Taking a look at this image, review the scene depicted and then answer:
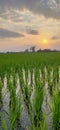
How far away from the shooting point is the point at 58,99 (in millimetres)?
3545

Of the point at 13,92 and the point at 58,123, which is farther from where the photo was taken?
the point at 13,92

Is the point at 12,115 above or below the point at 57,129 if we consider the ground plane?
above

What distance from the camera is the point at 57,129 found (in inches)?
142

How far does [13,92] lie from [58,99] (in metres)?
1.61

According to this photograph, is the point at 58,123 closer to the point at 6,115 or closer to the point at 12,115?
the point at 12,115

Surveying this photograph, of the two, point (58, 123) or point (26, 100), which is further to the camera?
point (26, 100)

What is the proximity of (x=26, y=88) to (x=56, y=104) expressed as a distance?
203cm

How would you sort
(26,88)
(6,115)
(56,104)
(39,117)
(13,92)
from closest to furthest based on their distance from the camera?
(56,104) < (39,117) < (6,115) < (13,92) < (26,88)

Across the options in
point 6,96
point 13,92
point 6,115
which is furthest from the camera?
point 6,96

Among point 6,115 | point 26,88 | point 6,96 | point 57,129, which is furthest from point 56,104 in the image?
point 6,96

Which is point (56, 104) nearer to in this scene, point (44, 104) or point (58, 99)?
point (58, 99)

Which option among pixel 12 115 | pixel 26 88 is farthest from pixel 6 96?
pixel 12 115

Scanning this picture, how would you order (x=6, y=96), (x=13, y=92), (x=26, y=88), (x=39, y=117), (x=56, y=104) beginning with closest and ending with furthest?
(x=56, y=104) → (x=39, y=117) → (x=13, y=92) → (x=26, y=88) → (x=6, y=96)

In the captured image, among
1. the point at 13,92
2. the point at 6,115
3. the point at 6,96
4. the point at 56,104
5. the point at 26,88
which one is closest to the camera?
the point at 56,104
